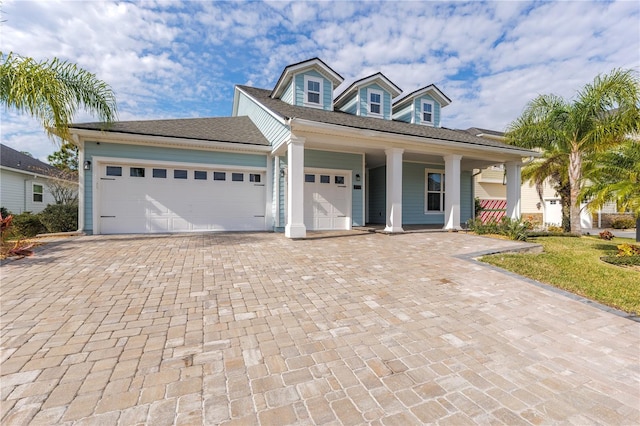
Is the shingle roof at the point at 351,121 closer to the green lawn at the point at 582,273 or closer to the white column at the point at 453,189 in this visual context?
the white column at the point at 453,189

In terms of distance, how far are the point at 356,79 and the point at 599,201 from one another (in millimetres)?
9814

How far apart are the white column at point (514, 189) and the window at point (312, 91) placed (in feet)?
29.0

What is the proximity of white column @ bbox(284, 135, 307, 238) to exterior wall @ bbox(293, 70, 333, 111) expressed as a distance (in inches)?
178

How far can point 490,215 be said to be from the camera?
17.3 m

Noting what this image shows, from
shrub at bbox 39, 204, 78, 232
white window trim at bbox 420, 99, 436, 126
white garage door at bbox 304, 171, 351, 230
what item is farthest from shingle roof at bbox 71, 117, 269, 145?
white window trim at bbox 420, 99, 436, 126

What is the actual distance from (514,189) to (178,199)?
13.6 meters

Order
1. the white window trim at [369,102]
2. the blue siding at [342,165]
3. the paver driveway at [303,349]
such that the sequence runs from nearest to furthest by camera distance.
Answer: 1. the paver driveway at [303,349]
2. the blue siding at [342,165]
3. the white window trim at [369,102]

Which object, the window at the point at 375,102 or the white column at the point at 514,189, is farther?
the window at the point at 375,102

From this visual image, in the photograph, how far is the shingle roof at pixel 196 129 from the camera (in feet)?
29.3

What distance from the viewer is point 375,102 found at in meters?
13.0

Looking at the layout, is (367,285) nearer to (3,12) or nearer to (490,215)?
(3,12)

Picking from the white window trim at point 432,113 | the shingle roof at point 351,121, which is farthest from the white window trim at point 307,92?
the white window trim at point 432,113

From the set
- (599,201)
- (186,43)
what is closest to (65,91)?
(186,43)

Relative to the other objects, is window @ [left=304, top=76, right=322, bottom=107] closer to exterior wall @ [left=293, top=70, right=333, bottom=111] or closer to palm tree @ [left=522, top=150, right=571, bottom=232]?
exterior wall @ [left=293, top=70, right=333, bottom=111]
